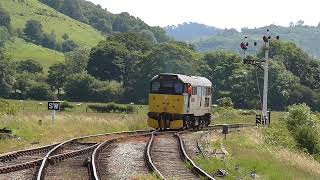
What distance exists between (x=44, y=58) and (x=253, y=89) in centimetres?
9304

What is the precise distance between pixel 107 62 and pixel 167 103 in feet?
310

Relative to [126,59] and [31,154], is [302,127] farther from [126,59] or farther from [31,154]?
[126,59]

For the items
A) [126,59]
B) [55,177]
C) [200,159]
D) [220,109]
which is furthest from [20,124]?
[126,59]

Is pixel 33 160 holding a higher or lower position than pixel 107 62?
lower

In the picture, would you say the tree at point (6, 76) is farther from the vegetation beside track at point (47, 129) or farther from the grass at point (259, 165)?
the grass at point (259, 165)

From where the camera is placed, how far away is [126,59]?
13162 centimetres

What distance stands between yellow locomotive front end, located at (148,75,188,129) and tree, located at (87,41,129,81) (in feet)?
295

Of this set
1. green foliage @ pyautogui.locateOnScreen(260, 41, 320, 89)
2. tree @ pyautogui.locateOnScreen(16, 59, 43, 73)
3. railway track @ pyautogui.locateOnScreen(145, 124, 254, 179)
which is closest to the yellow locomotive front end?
railway track @ pyautogui.locateOnScreen(145, 124, 254, 179)

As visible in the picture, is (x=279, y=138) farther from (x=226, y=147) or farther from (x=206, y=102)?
(x=206, y=102)

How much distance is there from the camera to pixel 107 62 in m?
129

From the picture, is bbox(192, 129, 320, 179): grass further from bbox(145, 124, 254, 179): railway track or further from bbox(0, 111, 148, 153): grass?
bbox(0, 111, 148, 153): grass

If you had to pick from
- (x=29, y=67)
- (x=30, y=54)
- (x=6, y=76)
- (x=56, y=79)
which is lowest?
(x=6, y=76)

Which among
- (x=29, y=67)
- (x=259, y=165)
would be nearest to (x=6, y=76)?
(x=29, y=67)

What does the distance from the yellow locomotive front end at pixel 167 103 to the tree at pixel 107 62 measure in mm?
89854
